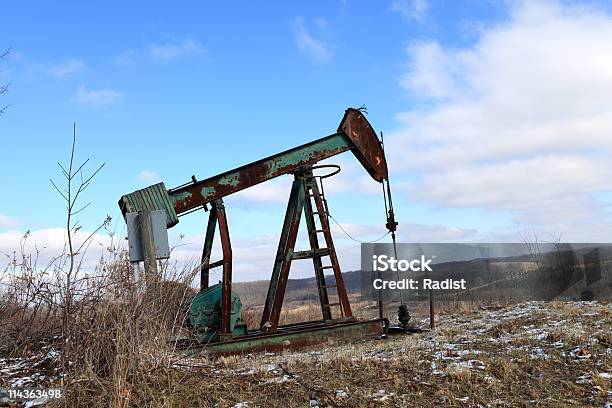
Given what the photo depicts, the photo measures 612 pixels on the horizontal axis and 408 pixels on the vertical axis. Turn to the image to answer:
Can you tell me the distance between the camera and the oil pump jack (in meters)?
8.77

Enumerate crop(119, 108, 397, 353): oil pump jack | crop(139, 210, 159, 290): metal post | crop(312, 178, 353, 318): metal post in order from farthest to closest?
crop(312, 178, 353, 318): metal post < crop(119, 108, 397, 353): oil pump jack < crop(139, 210, 159, 290): metal post

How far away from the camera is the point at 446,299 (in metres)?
17.5

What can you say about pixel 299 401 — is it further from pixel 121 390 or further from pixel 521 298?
pixel 521 298

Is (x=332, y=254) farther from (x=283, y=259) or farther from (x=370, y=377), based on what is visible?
(x=370, y=377)

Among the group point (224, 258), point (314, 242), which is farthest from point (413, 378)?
point (314, 242)

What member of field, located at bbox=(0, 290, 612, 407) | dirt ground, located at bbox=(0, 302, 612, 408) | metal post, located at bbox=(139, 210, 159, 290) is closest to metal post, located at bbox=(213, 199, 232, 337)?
dirt ground, located at bbox=(0, 302, 612, 408)

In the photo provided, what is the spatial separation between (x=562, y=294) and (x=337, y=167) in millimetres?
10324

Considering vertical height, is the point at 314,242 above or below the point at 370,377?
above

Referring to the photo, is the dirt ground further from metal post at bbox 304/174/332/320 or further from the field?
metal post at bbox 304/174/332/320

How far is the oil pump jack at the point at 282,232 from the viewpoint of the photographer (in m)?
8.77

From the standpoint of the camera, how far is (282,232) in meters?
9.84

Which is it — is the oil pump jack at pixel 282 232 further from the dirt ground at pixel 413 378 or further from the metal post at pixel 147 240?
the dirt ground at pixel 413 378

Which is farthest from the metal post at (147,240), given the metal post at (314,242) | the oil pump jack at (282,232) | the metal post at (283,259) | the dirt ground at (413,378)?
the metal post at (314,242)

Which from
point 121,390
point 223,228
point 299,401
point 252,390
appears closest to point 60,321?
point 121,390
